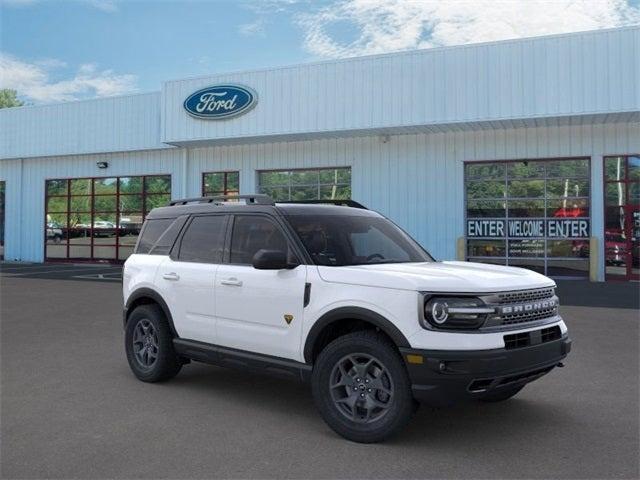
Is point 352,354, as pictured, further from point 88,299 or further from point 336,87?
point 336,87

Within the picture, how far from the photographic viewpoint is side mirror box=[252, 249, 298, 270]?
470 centimetres

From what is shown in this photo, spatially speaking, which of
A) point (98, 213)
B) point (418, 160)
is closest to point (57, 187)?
point (98, 213)

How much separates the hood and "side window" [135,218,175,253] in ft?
7.72

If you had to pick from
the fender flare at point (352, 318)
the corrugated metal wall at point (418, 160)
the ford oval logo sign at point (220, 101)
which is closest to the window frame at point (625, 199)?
the corrugated metal wall at point (418, 160)

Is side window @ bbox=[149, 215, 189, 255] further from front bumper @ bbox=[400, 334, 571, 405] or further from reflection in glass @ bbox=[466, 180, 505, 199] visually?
reflection in glass @ bbox=[466, 180, 505, 199]

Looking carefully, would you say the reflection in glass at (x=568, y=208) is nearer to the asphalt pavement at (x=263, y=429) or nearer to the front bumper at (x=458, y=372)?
the asphalt pavement at (x=263, y=429)

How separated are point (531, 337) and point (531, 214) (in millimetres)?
14607

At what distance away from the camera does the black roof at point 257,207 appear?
5.32 meters

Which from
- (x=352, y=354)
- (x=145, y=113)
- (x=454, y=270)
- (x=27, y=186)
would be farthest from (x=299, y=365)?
(x=27, y=186)

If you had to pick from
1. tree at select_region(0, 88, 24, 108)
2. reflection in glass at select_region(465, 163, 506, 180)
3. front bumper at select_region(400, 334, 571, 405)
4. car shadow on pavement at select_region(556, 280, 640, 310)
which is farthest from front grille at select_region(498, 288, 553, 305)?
tree at select_region(0, 88, 24, 108)

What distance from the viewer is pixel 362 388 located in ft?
14.3

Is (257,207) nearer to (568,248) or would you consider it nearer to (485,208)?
(485,208)

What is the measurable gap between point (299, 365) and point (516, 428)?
1.75 m

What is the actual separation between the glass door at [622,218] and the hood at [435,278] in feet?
45.2
